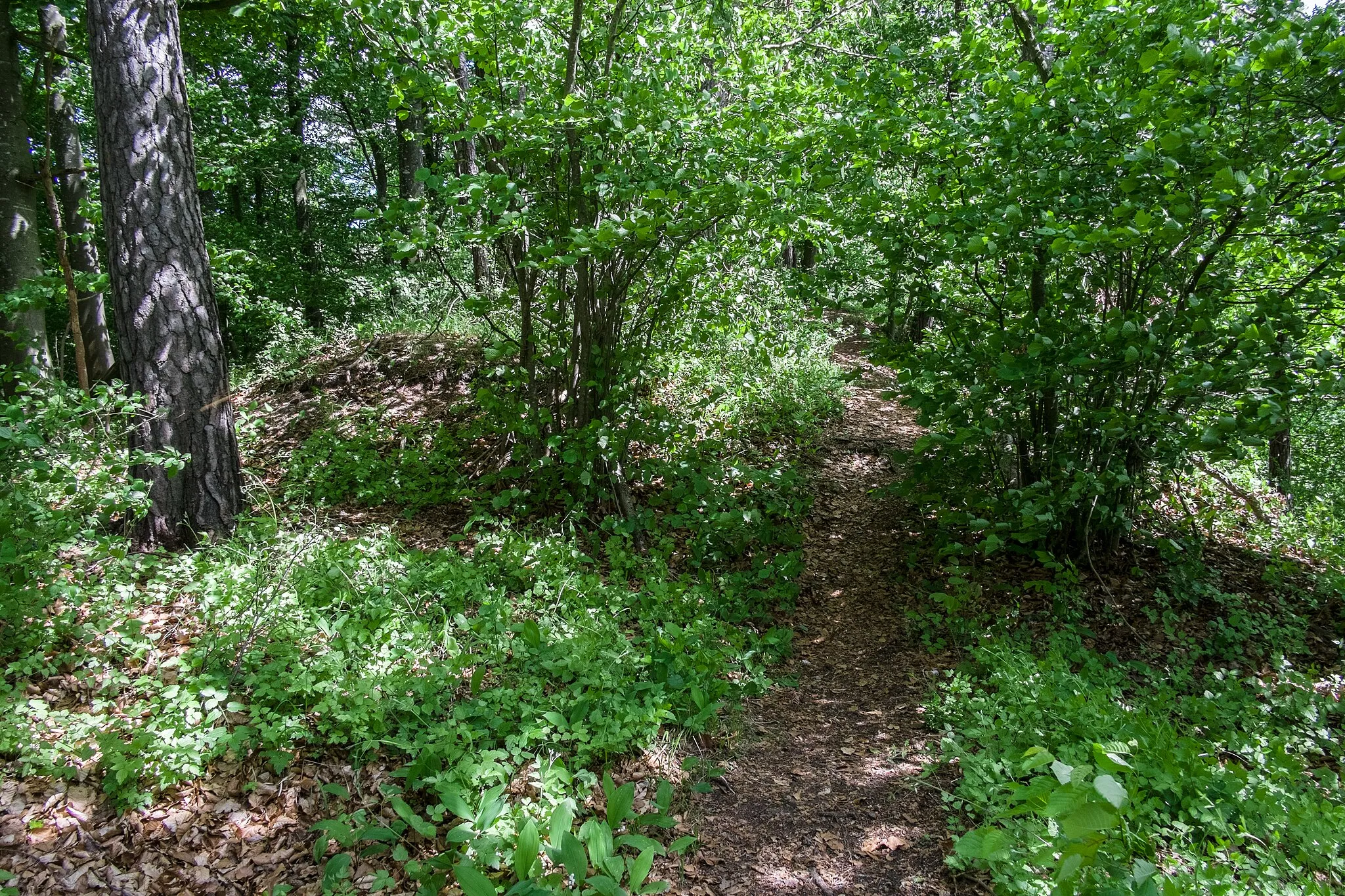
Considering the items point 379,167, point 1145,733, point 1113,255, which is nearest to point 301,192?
point 379,167

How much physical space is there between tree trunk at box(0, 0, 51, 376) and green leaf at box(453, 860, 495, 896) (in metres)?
6.13

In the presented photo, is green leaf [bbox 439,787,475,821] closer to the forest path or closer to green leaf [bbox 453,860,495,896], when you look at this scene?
green leaf [bbox 453,860,495,896]

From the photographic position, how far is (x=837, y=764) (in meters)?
3.49

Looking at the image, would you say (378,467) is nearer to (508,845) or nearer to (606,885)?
(508,845)

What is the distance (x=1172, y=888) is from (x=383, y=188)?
20.5m

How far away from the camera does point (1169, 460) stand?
4.32 meters

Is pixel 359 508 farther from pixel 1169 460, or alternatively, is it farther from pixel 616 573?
pixel 1169 460

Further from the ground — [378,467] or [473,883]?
[378,467]

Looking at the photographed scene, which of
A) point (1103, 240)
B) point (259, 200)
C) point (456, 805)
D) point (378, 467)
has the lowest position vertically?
point (456, 805)

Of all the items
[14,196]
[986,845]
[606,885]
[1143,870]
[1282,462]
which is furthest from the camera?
[1282,462]

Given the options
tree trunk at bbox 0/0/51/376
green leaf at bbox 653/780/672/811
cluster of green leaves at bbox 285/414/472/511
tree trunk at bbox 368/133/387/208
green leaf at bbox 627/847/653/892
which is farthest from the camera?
tree trunk at bbox 368/133/387/208

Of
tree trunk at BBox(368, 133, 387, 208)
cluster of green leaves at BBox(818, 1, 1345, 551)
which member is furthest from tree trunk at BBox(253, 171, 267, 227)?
cluster of green leaves at BBox(818, 1, 1345, 551)

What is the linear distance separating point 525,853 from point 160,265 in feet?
12.6

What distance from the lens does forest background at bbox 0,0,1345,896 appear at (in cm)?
270
